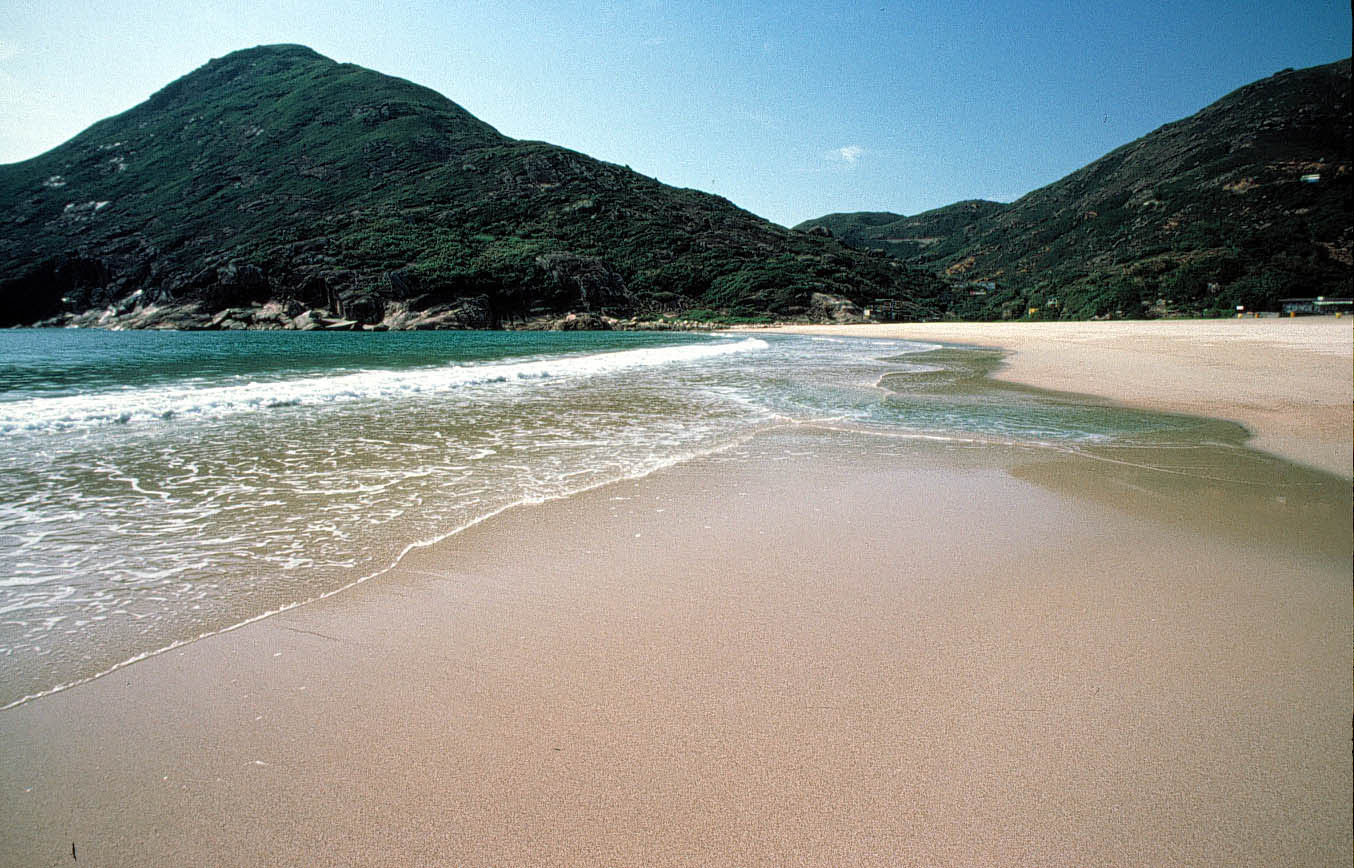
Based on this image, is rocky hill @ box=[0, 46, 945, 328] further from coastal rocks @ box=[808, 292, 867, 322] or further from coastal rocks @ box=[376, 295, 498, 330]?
coastal rocks @ box=[808, 292, 867, 322]

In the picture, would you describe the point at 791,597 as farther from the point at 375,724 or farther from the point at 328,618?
the point at 328,618

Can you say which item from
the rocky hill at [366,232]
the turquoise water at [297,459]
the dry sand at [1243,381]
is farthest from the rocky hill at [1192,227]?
the turquoise water at [297,459]

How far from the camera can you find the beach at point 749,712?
1575 millimetres

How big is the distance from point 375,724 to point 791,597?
1945 mm

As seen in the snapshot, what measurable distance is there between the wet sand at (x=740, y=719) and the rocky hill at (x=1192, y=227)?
35.4 meters

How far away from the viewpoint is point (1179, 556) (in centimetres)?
350

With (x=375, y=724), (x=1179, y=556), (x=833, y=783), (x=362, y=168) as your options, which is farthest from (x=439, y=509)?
(x=362, y=168)

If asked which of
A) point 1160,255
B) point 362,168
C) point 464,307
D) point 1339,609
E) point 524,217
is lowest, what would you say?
point 1339,609

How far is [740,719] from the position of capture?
2.06m

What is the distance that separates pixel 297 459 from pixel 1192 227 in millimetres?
99579

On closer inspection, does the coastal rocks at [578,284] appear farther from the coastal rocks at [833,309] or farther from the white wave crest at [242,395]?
the white wave crest at [242,395]

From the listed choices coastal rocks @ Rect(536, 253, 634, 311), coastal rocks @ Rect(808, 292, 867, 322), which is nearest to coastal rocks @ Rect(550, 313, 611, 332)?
coastal rocks @ Rect(536, 253, 634, 311)

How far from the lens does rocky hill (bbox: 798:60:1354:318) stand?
182 feet

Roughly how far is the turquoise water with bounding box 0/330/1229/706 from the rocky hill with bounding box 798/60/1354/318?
30282 mm
